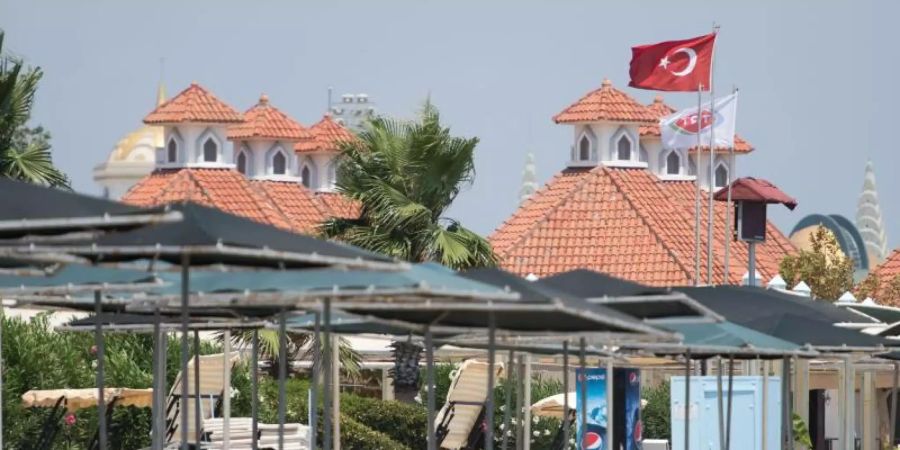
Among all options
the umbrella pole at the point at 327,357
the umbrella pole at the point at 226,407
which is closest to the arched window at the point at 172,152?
the umbrella pole at the point at 226,407

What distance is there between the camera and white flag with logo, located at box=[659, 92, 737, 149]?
4141 centimetres

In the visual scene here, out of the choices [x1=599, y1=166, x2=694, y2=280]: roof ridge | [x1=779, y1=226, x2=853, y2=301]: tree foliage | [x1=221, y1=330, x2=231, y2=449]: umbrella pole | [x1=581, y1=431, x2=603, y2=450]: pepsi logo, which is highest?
[x1=599, y1=166, x2=694, y2=280]: roof ridge

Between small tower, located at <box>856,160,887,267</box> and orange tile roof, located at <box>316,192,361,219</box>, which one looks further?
small tower, located at <box>856,160,887,267</box>

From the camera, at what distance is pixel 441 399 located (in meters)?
36.5

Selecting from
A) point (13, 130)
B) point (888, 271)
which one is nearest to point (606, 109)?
point (888, 271)

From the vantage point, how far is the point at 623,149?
57.3 metres

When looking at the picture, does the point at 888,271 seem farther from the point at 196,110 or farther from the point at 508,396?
the point at 508,396

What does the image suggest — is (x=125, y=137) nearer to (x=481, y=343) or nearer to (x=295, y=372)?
(x=295, y=372)

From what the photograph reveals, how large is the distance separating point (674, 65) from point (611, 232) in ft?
41.5

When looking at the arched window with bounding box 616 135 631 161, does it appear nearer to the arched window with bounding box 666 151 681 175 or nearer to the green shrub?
the arched window with bounding box 666 151 681 175

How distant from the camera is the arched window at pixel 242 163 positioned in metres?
69.1

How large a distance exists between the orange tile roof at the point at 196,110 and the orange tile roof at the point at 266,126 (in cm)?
369

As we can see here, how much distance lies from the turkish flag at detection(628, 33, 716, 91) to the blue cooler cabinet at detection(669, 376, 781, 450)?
16.3m

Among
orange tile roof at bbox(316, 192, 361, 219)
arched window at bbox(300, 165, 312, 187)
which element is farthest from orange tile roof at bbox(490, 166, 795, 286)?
arched window at bbox(300, 165, 312, 187)
